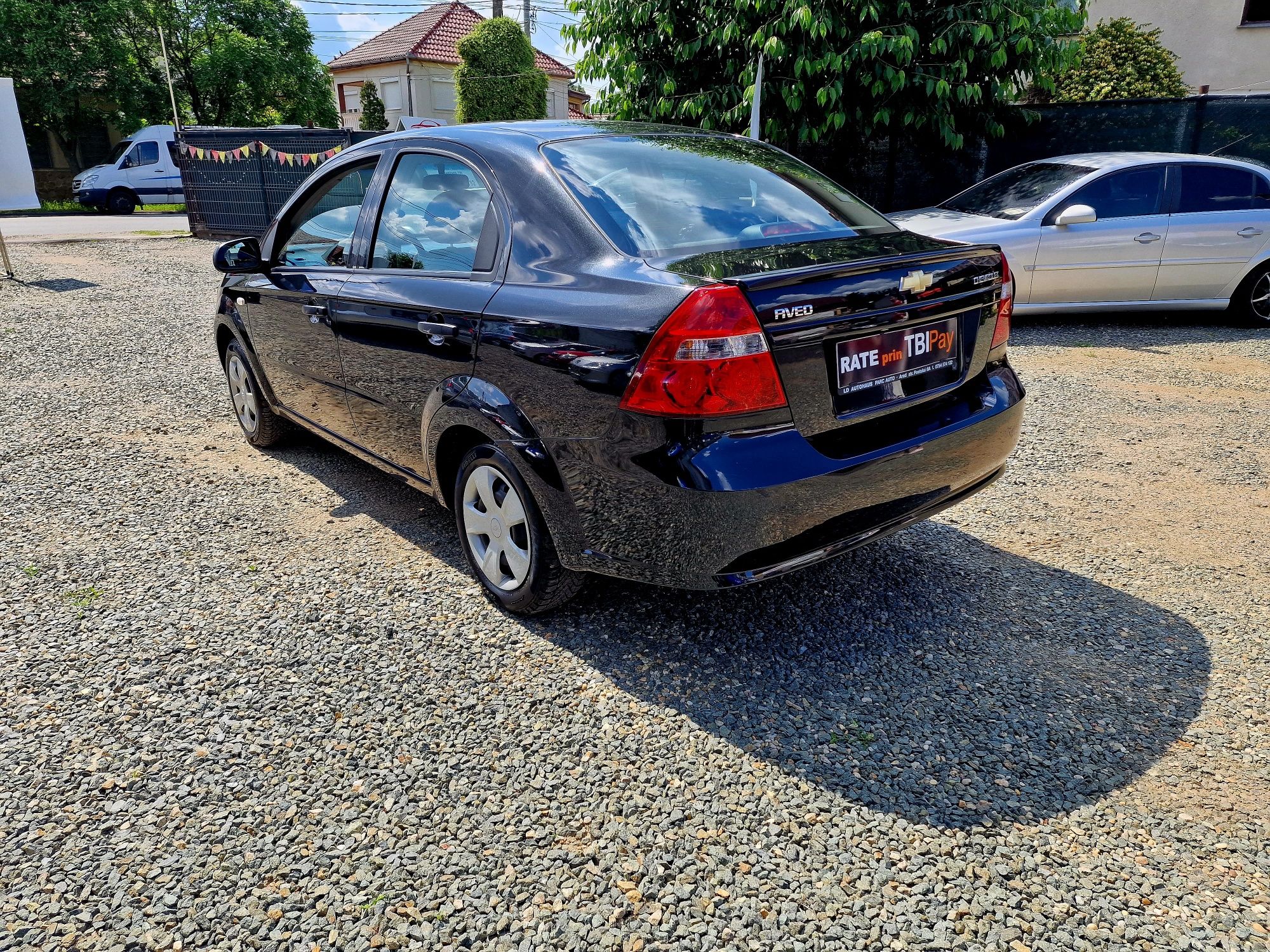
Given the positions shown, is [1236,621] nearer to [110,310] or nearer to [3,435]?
[3,435]

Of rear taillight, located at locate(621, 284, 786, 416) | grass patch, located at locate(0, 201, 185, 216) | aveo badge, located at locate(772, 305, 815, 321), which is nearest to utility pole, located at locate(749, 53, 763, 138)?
aveo badge, located at locate(772, 305, 815, 321)

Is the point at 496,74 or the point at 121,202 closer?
the point at 121,202

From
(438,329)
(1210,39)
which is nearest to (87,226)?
(438,329)

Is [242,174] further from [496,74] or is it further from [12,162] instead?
[496,74]

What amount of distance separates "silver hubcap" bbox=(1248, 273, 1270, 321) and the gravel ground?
15.3 feet

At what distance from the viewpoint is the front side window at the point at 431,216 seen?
10.7 feet

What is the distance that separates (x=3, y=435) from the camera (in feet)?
18.0

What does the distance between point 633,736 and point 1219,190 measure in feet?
26.8

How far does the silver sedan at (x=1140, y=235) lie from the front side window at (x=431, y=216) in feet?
18.7

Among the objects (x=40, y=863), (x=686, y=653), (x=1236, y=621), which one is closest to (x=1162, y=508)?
(x=1236, y=621)

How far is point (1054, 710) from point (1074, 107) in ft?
33.4

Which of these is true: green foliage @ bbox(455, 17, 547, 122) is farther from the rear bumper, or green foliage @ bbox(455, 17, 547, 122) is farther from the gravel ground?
the rear bumper

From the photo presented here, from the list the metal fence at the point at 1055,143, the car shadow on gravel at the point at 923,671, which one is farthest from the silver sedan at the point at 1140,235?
the car shadow on gravel at the point at 923,671

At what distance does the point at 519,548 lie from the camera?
3.18 m
